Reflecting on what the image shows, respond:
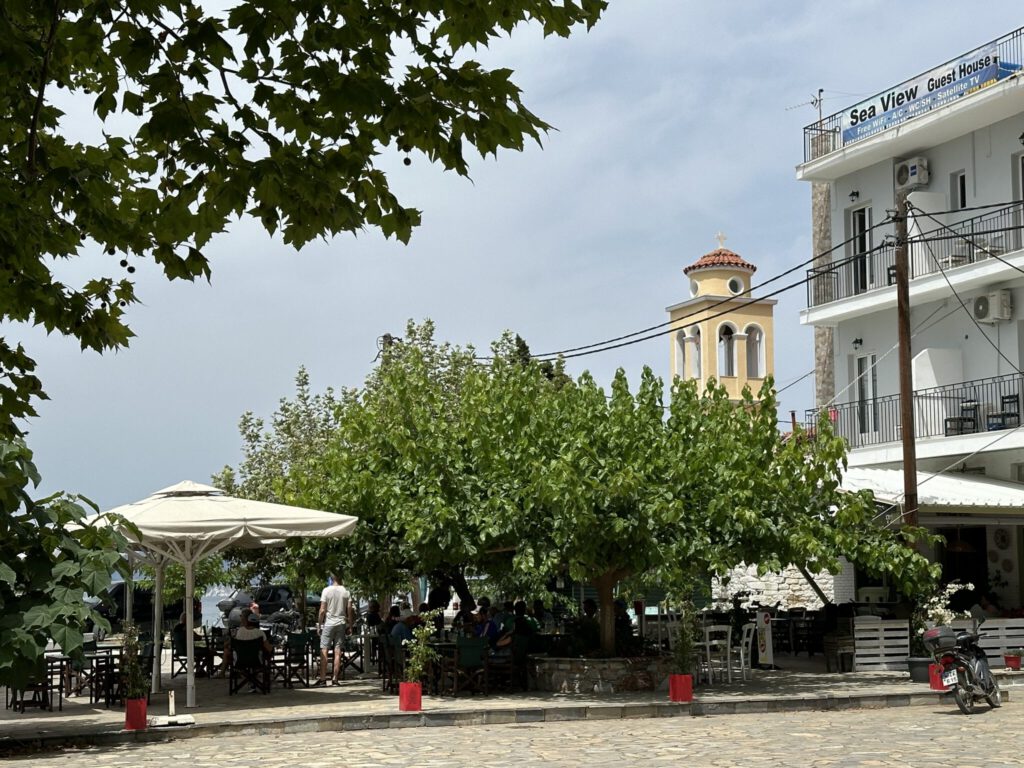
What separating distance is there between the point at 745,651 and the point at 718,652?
0.47 meters

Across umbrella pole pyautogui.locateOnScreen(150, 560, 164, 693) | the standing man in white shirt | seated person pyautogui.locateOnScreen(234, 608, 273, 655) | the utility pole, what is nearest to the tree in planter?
umbrella pole pyautogui.locateOnScreen(150, 560, 164, 693)

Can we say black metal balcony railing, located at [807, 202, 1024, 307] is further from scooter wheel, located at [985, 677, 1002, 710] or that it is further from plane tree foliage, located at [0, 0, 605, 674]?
plane tree foliage, located at [0, 0, 605, 674]

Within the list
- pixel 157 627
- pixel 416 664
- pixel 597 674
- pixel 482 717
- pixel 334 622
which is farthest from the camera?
pixel 334 622

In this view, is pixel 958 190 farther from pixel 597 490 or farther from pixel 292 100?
pixel 292 100

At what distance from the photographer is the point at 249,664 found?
65.3 ft

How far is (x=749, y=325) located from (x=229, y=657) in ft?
84.4

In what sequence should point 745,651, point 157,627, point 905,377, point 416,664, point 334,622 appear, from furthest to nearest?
point 905,377, point 745,651, point 334,622, point 157,627, point 416,664

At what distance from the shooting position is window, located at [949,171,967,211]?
29.1 metres

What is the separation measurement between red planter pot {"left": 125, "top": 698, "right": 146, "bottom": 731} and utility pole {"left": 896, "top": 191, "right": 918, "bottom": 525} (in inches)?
489

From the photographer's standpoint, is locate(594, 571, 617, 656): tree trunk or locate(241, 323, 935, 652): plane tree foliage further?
locate(594, 571, 617, 656): tree trunk

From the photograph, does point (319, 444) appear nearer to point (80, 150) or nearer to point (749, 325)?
point (749, 325)

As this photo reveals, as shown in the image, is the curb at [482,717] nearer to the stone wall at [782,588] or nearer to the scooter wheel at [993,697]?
the scooter wheel at [993,697]

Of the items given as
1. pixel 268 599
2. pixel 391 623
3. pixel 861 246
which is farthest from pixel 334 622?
pixel 268 599

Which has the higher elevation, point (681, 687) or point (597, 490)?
point (597, 490)
